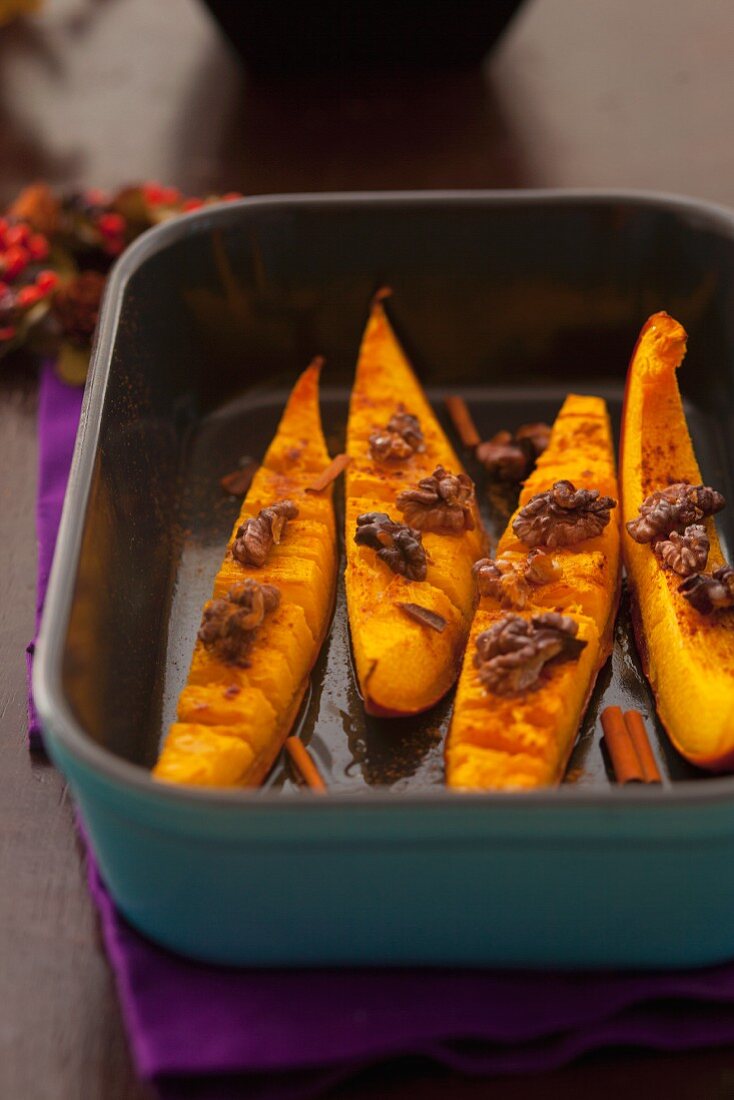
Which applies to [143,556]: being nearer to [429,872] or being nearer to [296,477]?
[296,477]

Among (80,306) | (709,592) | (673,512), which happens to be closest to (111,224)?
(80,306)

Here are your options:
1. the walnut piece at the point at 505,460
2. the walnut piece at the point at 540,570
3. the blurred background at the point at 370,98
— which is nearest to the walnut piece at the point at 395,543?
the walnut piece at the point at 540,570

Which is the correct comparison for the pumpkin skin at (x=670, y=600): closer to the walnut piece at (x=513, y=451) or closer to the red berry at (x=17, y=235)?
the walnut piece at (x=513, y=451)

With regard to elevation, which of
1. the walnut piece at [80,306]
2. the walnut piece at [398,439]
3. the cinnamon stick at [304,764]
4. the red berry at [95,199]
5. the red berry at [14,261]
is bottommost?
the cinnamon stick at [304,764]

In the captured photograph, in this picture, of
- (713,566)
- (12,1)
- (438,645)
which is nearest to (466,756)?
(438,645)

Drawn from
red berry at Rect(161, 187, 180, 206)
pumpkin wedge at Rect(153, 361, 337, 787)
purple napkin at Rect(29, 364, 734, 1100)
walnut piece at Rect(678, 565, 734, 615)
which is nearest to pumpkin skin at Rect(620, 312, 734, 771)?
walnut piece at Rect(678, 565, 734, 615)

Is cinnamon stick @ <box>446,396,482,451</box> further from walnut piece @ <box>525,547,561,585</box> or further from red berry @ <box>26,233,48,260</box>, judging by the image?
red berry @ <box>26,233,48,260</box>

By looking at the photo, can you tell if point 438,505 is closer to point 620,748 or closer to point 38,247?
point 620,748
